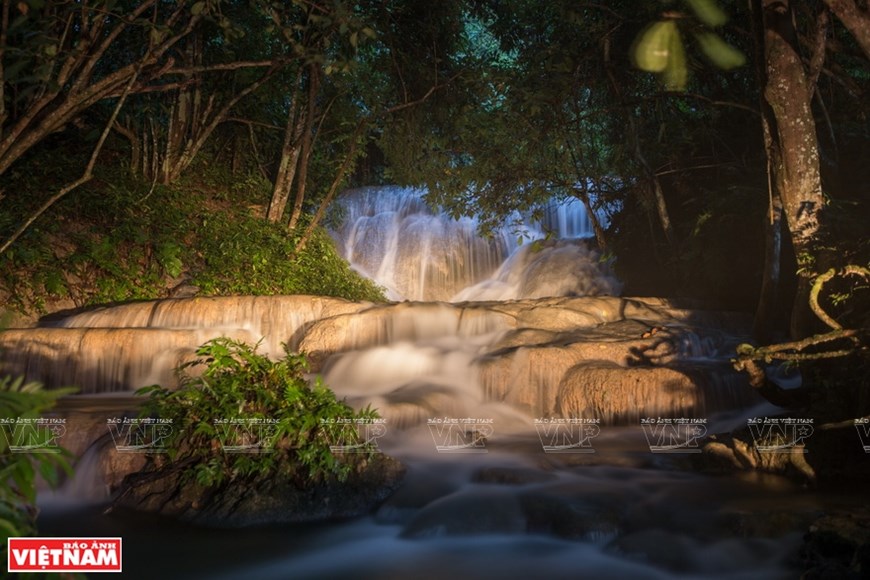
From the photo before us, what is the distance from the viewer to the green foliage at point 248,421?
5.25m

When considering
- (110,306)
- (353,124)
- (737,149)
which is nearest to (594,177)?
(737,149)

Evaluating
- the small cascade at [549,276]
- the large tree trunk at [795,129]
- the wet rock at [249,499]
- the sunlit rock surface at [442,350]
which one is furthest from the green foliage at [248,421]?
the small cascade at [549,276]

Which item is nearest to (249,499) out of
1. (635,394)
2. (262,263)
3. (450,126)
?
(635,394)

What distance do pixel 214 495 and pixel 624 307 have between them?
22.4ft

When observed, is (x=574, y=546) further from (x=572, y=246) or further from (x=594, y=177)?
(x=572, y=246)

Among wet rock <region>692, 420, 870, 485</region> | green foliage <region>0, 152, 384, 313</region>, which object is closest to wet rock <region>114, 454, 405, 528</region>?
wet rock <region>692, 420, 870, 485</region>

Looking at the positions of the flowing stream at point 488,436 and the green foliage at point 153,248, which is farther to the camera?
the green foliage at point 153,248

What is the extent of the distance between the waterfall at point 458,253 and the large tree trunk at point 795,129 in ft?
24.5

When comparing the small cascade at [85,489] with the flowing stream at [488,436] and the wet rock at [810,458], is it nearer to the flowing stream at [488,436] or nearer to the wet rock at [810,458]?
the flowing stream at [488,436]

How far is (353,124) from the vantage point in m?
13.7

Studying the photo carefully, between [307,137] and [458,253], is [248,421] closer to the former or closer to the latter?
[307,137]

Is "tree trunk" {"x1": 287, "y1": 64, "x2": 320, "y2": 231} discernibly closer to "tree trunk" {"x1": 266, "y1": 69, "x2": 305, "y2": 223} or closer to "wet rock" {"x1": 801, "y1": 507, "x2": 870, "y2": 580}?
"tree trunk" {"x1": 266, "y1": 69, "x2": 305, "y2": 223}

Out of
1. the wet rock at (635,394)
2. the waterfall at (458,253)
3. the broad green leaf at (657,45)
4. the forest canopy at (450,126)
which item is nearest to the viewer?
the broad green leaf at (657,45)

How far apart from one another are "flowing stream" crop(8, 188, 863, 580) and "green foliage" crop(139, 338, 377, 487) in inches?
19.3
